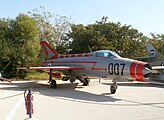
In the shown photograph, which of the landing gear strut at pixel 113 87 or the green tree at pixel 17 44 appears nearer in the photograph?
the landing gear strut at pixel 113 87

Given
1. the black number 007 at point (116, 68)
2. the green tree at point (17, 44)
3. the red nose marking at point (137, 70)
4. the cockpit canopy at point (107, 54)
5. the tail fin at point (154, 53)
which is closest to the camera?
the red nose marking at point (137, 70)

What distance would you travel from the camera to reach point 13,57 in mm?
24594

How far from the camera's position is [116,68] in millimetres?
13070

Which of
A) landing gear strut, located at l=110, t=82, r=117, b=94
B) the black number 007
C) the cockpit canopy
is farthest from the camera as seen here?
the cockpit canopy

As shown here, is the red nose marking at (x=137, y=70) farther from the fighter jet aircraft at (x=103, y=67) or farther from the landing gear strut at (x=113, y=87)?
the landing gear strut at (x=113, y=87)

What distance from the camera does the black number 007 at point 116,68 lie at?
41.9 ft

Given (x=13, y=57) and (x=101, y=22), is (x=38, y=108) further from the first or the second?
(x=101, y=22)

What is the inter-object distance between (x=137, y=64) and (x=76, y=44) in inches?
972

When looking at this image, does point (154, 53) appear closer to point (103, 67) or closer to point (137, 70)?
point (103, 67)

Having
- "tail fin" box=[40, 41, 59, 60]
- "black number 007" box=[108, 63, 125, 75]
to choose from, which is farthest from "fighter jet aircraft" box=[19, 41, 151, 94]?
Result: "tail fin" box=[40, 41, 59, 60]

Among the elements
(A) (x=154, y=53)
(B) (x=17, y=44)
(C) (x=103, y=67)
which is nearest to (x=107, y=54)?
(C) (x=103, y=67)

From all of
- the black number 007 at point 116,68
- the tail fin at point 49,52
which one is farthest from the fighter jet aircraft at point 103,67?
the tail fin at point 49,52

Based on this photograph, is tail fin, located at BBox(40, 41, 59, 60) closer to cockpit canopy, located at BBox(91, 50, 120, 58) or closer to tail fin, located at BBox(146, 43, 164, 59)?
cockpit canopy, located at BBox(91, 50, 120, 58)

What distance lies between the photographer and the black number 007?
12.8m
